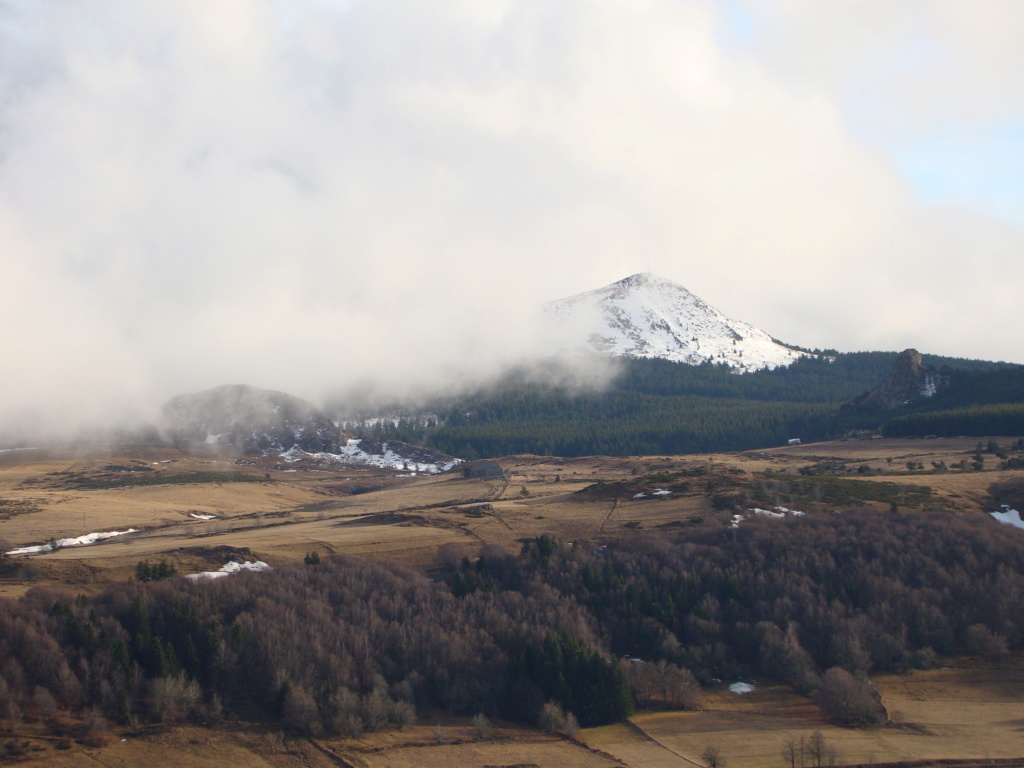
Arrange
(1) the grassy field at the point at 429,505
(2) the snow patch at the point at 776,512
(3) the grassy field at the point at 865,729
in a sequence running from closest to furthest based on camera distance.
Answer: (3) the grassy field at the point at 865,729 → (1) the grassy field at the point at 429,505 → (2) the snow patch at the point at 776,512

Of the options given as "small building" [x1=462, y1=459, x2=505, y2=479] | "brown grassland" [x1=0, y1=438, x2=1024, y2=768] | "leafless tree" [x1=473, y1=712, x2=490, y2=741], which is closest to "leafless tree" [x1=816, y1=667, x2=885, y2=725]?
"brown grassland" [x1=0, y1=438, x2=1024, y2=768]

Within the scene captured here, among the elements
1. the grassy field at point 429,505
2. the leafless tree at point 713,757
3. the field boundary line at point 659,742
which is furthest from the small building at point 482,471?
the leafless tree at point 713,757

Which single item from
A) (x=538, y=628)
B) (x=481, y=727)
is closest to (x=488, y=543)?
(x=538, y=628)

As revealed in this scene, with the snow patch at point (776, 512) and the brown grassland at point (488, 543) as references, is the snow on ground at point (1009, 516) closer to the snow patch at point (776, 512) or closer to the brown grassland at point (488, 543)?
the brown grassland at point (488, 543)

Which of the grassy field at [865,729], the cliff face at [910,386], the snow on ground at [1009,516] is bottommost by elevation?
the grassy field at [865,729]

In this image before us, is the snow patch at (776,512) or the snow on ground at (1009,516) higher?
the snow patch at (776,512)

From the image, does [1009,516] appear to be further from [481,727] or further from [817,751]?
[481,727]

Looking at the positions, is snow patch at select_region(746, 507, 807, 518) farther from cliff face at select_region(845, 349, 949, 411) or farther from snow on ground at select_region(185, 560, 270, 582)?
cliff face at select_region(845, 349, 949, 411)
